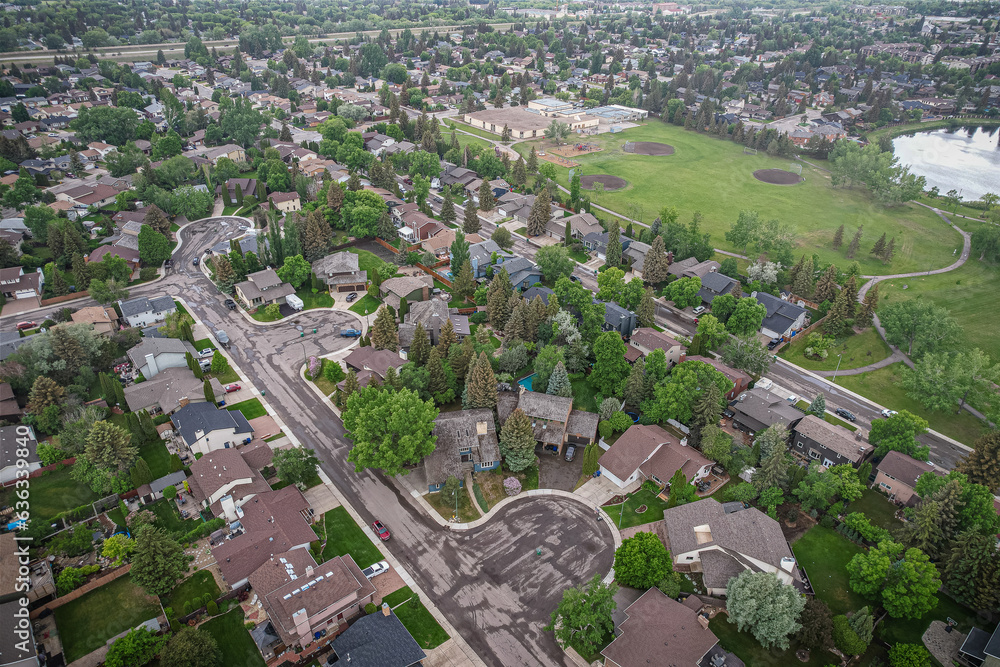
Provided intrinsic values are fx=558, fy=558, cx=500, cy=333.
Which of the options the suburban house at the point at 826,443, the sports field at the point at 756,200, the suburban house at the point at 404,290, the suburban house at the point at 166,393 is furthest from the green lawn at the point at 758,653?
the sports field at the point at 756,200

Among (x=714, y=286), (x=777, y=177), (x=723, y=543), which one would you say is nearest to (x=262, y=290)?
(x=714, y=286)

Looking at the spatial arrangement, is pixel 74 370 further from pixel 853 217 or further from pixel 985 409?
pixel 853 217

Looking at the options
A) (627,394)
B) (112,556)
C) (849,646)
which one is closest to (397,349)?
(627,394)

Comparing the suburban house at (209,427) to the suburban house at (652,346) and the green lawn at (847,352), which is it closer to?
the suburban house at (652,346)

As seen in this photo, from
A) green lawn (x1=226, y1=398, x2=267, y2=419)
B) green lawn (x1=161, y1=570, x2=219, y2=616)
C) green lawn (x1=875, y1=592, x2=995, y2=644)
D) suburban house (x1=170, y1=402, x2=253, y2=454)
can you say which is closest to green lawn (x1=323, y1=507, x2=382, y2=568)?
green lawn (x1=161, y1=570, x2=219, y2=616)

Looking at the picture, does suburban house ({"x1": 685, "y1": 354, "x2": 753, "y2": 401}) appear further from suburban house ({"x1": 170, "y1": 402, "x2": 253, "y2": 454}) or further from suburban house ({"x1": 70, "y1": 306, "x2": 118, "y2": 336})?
suburban house ({"x1": 70, "y1": 306, "x2": 118, "y2": 336})

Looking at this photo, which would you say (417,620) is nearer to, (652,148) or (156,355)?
(156,355)
